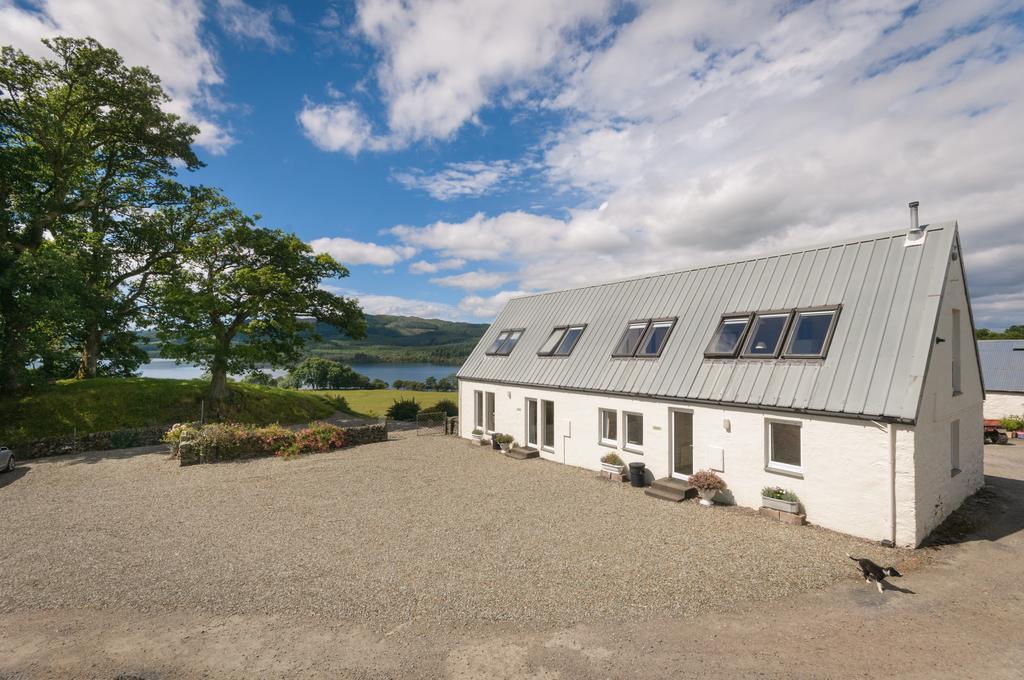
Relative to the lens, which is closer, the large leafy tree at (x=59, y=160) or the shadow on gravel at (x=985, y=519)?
the shadow on gravel at (x=985, y=519)

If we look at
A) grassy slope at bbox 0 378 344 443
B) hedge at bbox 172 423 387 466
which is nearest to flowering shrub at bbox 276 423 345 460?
hedge at bbox 172 423 387 466

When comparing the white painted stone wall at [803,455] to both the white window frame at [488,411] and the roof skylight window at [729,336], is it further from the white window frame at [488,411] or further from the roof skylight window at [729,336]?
the white window frame at [488,411]

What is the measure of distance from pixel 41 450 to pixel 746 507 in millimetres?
28306

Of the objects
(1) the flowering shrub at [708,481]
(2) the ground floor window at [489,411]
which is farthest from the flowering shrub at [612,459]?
(2) the ground floor window at [489,411]

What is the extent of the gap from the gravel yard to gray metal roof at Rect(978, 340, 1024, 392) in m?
26.7

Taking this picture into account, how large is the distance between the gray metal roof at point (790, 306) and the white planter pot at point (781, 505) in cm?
231

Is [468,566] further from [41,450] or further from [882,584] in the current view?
[41,450]

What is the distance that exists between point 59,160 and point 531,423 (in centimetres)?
2856

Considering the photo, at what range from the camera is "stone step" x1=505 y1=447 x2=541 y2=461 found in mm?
18188

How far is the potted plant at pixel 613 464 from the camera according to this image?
1465cm

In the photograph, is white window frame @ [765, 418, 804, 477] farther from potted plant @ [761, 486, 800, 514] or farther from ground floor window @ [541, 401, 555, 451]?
ground floor window @ [541, 401, 555, 451]

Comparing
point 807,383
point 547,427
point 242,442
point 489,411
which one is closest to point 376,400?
point 242,442

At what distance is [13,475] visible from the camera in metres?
16.5

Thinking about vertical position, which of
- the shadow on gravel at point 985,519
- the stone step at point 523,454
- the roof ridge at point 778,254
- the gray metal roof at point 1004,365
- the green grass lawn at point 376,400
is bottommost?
the green grass lawn at point 376,400
